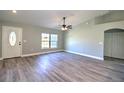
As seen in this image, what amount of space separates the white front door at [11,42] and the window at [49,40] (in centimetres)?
225

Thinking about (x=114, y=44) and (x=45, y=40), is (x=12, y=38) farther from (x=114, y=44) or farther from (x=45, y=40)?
(x=114, y=44)

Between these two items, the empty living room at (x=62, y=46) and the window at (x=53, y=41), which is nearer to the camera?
the empty living room at (x=62, y=46)

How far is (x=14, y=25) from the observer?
670 cm

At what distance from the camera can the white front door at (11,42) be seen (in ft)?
20.7

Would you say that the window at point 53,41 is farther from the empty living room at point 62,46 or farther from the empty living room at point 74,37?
the empty living room at point 74,37

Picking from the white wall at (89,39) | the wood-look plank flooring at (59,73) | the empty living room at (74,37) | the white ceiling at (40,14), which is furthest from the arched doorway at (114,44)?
the wood-look plank flooring at (59,73)

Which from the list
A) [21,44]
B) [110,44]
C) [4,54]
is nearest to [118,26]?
[110,44]

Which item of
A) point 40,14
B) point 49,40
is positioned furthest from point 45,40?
point 40,14

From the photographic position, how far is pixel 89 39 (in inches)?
305

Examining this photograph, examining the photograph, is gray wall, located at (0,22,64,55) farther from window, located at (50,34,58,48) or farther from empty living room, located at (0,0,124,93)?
window, located at (50,34,58,48)

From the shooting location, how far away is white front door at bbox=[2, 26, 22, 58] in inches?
248
